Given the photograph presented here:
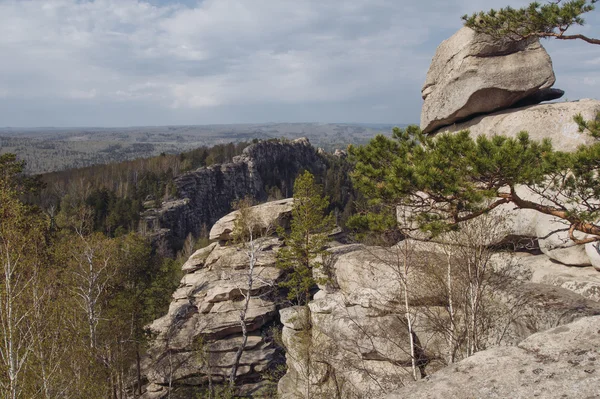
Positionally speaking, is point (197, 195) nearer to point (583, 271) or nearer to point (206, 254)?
point (206, 254)

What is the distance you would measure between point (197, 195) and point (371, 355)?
90415mm

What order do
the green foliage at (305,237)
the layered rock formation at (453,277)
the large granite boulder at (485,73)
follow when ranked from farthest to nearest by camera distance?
the green foliage at (305,237) → the large granite boulder at (485,73) → the layered rock formation at (453,277)

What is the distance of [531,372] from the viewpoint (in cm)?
638

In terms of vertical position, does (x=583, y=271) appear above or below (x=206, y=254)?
above

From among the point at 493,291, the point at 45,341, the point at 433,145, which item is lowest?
the point at 45,341

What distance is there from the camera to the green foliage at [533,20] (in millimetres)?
10336

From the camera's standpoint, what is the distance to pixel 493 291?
1504 cm

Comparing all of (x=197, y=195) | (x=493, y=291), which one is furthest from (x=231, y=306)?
(x=197, y=195)

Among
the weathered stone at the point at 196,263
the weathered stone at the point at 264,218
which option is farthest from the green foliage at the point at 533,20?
the weathered stone at the point at 196,263

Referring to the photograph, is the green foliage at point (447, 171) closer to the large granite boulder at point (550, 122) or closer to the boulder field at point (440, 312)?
the boulder field at point (440, 312)

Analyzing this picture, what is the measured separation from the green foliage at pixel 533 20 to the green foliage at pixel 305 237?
17.6 m

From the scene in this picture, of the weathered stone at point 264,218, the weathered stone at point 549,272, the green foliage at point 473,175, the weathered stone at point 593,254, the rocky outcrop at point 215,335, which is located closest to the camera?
the green foliage at point 473,175

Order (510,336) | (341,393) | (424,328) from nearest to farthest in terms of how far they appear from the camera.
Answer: (510,336) < (424,328) < (341,393)

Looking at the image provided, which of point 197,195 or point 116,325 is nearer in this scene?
point 116,325
